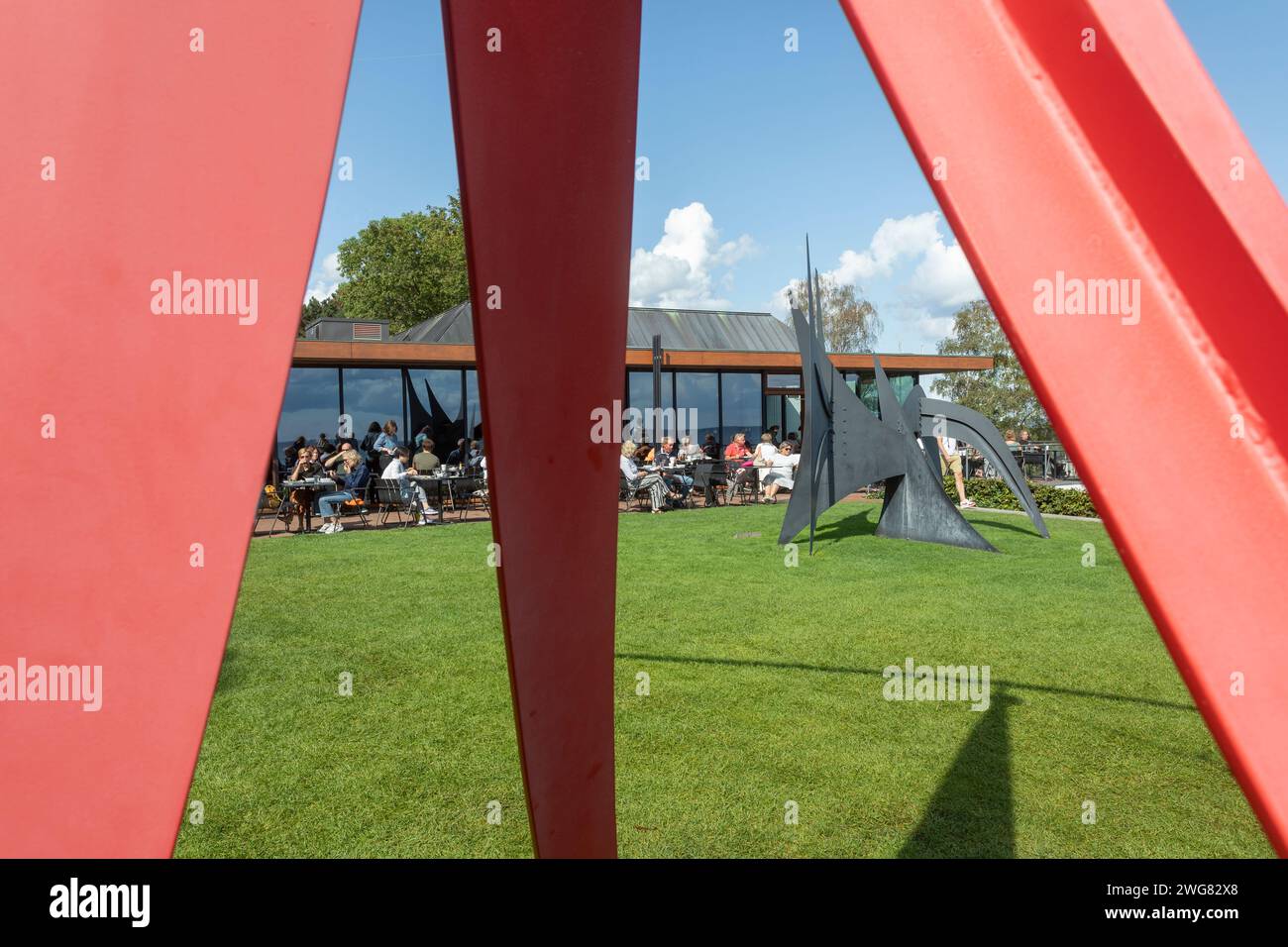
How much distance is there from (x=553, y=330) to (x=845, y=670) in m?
4.52

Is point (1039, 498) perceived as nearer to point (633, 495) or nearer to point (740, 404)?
point (633, 495)

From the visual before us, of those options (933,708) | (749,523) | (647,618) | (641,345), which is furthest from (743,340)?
(933,708)

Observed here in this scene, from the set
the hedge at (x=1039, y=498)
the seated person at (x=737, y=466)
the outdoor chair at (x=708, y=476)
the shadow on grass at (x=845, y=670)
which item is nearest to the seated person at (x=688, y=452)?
the seated person at (x=737, y=466)

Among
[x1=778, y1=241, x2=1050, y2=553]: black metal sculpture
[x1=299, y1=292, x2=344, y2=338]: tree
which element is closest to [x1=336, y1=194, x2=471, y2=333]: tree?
[x1=299, y1=292, x2=344, y2=338]: tree

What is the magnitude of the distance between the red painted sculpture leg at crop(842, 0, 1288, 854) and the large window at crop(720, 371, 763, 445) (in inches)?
1017

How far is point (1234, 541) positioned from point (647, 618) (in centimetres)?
683

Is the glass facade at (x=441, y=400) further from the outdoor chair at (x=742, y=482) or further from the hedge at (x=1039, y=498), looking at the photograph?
the hedge at (x=1039, y=498)

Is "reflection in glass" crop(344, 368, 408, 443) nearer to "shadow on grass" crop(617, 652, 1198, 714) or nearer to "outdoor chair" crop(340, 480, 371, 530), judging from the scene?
"outdoor chair" crop(340, 480, 371, 530)

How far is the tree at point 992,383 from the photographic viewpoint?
135 ft

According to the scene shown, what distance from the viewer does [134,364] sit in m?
1.24

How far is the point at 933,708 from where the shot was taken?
518cm

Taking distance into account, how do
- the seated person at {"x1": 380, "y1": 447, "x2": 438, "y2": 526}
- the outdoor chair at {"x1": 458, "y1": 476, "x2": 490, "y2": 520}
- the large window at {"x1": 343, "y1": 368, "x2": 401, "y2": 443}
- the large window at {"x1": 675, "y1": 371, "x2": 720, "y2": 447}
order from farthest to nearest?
the large window at {"x1": 675, "y1": 371, "x2": 720, "y2": 447} → the large window at {"x1": 343, "y1": 368, "x2": 401, "y2": 443} → the outdoor chair at {"x1": 458, "y1": 476, "x2": 490, "y2": 520} → the seated person at {"x1": 380, "y1": 447, "x2": 438, "y2": 526}

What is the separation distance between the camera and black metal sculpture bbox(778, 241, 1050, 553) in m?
10.9
